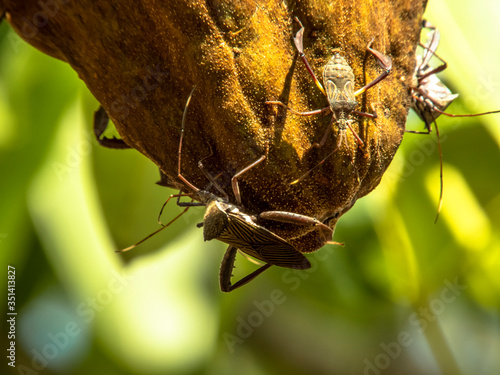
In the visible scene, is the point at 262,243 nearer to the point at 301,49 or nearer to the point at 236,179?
the point at 236,179

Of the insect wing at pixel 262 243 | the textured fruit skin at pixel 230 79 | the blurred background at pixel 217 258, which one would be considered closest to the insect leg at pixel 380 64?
the textured fruit skin at pixel 230 79

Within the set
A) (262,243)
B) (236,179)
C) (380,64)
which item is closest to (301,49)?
(380,64)

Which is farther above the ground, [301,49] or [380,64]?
[301,49]

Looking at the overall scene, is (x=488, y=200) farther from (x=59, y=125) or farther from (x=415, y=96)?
(x=59, y=125)

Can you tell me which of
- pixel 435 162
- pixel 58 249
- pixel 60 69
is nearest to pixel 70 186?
pixel 58 249

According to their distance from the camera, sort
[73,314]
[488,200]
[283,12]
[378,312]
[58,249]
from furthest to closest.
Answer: [378,312] < [488,200] < [73,314] < [58,249] < [283,12]

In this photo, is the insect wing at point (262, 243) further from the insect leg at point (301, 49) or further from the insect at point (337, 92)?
the insect leg at point (301, 49)

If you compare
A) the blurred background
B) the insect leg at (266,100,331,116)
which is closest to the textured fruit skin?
the insect leg at (266,100,331,116)
